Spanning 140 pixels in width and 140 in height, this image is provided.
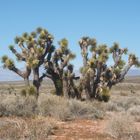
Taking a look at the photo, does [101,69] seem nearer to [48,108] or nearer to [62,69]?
[62,69]

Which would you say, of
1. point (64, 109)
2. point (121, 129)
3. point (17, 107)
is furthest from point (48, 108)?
point (121, 129)

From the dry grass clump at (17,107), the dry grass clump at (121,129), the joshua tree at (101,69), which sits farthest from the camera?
the joshua tree at (101,69)

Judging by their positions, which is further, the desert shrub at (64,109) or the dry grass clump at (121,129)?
the desert shrub at (64,109)

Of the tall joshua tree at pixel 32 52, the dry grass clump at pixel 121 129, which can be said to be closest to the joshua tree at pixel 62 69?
the tall joshua tree at pixel 32 52

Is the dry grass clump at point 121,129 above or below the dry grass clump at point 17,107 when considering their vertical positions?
below

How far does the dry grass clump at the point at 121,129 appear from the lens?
469 inches

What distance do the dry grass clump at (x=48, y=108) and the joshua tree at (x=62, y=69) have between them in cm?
715

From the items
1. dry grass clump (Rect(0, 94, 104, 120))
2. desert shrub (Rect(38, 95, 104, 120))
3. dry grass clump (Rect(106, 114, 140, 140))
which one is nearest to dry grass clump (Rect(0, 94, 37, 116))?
dry grass clump (Rect(0, 94, 104, 120))

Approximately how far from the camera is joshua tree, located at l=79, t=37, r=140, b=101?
89.5 feet

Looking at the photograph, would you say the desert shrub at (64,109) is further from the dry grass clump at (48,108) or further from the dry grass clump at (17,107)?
the dry grass clump at (17,107)

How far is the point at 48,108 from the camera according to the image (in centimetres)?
1873

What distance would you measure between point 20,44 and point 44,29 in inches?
76.6

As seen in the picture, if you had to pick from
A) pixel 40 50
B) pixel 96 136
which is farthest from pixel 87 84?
pixel 96 136

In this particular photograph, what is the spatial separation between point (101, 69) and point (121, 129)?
15.3 m
